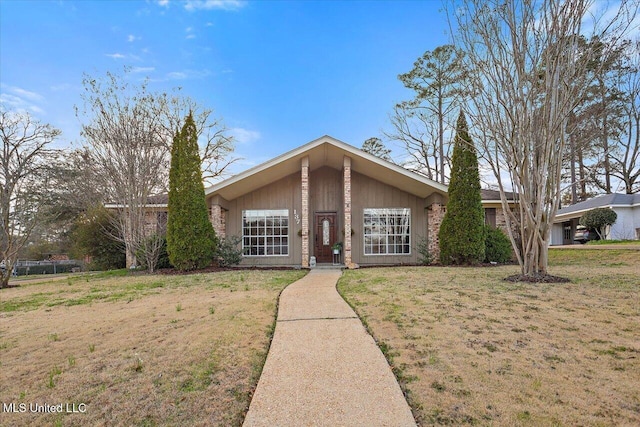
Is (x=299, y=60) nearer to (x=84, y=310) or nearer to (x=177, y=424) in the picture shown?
(x=84, y=310)

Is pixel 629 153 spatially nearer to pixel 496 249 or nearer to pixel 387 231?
pixel 496 249

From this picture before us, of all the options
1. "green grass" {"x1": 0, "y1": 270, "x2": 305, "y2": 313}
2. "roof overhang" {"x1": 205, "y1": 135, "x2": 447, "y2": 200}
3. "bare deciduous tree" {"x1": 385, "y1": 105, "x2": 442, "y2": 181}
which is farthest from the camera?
"bare deciduous tree" {"x1": 385, "y1": 105, "x2": 442, "y2": 181}

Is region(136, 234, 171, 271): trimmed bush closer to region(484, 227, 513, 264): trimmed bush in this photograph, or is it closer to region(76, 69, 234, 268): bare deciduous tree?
region(76, 69, 234, 268): bare deciduous tree

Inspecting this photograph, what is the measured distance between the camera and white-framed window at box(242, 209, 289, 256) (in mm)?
13680

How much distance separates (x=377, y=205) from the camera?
13.8m

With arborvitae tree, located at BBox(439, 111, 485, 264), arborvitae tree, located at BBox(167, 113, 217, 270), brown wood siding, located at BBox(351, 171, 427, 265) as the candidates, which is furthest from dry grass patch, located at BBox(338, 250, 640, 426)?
brown wood siding, located at BBox(351, 171, 427, 265)

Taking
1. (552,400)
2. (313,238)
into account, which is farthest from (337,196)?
(552,400)

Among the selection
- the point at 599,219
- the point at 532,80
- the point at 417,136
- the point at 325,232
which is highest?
the point at 417,136

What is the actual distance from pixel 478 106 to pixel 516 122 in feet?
3.21

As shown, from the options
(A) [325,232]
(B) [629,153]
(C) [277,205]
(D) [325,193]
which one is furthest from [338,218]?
(B) [629,153]

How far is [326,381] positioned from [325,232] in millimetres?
11183

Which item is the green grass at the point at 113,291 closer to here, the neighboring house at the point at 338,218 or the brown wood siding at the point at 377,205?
the neighboring house at the point at 338,218

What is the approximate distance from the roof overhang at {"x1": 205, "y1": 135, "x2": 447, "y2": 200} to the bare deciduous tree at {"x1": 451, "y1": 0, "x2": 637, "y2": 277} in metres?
4.25

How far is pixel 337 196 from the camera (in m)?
14.1
